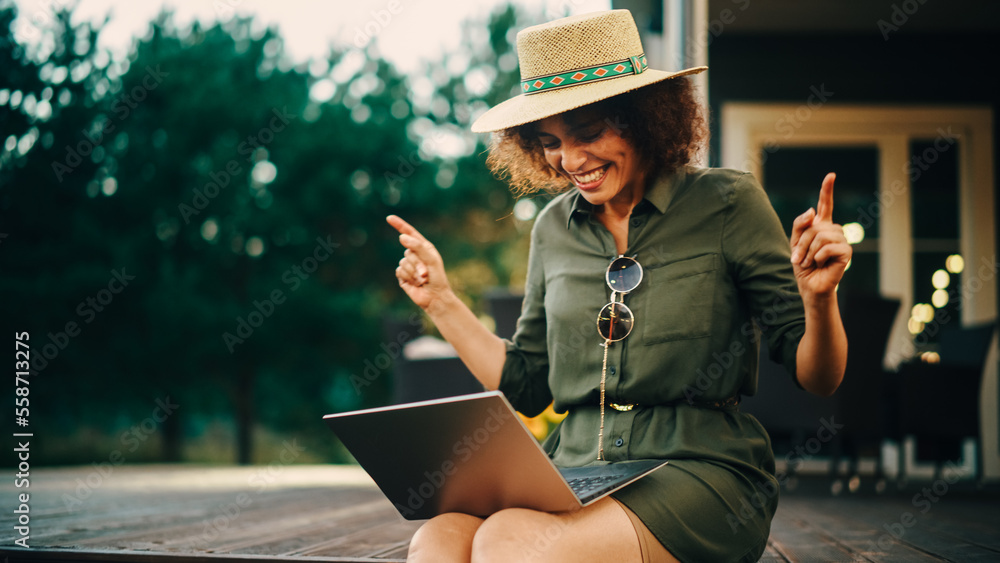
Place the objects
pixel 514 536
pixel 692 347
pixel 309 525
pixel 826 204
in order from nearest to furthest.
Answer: pixel 514 536, pixel 826 204, pixel 692 347, pixel 309 525

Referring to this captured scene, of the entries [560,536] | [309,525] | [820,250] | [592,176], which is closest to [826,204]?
[820,250]

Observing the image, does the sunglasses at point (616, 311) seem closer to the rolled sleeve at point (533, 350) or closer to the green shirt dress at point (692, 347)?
the green shirt dress at point (692, 347)

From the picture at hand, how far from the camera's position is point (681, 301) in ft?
4.33

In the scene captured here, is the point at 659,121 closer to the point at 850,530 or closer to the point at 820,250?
the point at 820,250

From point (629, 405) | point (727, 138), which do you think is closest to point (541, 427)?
point (727, 138)

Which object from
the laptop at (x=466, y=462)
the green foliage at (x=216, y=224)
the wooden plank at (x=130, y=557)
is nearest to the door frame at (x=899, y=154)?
the wooden plank at (x=130, y=557)

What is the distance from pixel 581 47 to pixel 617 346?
0.51 m

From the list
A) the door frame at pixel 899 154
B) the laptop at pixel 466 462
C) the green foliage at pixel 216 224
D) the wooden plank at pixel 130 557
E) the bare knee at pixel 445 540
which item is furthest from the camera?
the green foliage at pixel 216 224

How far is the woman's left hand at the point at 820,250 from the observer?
1.14 m

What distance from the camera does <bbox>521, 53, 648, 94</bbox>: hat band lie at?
1.40 m

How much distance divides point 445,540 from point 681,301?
0.52m

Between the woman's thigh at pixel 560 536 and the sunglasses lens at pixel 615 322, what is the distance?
307 mm

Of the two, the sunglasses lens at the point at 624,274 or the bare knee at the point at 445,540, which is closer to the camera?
the bare knee at the point at 445,540

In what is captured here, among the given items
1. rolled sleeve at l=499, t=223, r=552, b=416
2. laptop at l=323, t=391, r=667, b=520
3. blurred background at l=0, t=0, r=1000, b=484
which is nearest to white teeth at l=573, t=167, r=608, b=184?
rolled sleeve at l=499, t=223, r=552, b=416
